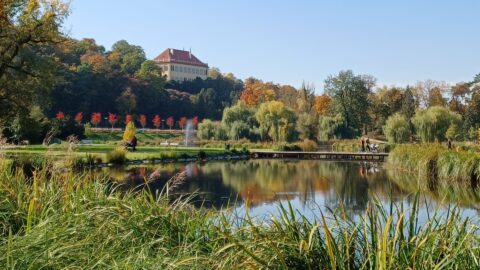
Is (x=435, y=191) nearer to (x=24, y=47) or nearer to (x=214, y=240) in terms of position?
(x=214, y=240)

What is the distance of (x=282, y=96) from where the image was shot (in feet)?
264

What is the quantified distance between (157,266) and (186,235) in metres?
1.16

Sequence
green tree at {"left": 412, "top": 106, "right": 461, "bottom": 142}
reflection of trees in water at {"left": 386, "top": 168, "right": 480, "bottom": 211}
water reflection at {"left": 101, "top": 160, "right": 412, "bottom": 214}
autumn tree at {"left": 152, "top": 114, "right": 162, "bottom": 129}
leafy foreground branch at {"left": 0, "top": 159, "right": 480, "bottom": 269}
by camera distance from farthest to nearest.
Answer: autumn tree at {"left": 152, "top": 114, "right": 162, "bottom": 129}, green tree at {"left": 412, "top": 106, "right": 461, "bottom": 142}, water reflection at {"left": 101, "top": 160, "right": 412, "bottom": 214}, reflection of trees in water at {"left": 386, "top": 168, "right": 480, "bottom": 211}, leafy foreground branch at {"left": 0, "top": 159, "right": 480, "bottom": 269}

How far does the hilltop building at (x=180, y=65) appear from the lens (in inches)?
3846

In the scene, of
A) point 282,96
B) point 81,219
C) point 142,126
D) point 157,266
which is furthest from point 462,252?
point 282,96

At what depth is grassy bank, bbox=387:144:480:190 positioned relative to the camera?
17.6 metres

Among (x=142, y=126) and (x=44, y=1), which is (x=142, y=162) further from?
(x=142, y=126)

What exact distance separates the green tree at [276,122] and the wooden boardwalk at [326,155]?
7564 millimetres

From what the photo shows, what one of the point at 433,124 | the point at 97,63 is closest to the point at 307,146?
the point at 433,124

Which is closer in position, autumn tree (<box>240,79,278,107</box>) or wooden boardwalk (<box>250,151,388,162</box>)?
wooden boardwalk (<box>250,151,388,162</box>)

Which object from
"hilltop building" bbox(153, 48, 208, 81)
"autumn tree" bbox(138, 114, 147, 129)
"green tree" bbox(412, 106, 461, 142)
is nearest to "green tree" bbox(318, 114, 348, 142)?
"green tree" bbox(412, 106, 461, 142)

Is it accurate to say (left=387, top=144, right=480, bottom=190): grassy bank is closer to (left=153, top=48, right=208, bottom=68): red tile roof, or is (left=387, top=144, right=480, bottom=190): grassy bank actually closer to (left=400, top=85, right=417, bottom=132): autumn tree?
(left=400, top=85, right=417, bottom=132): autumn tree

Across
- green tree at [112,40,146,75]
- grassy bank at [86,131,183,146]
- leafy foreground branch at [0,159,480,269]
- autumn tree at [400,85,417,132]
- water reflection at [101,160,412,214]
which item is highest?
green tree at [112,40,146,75]

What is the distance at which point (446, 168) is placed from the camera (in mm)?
18828
